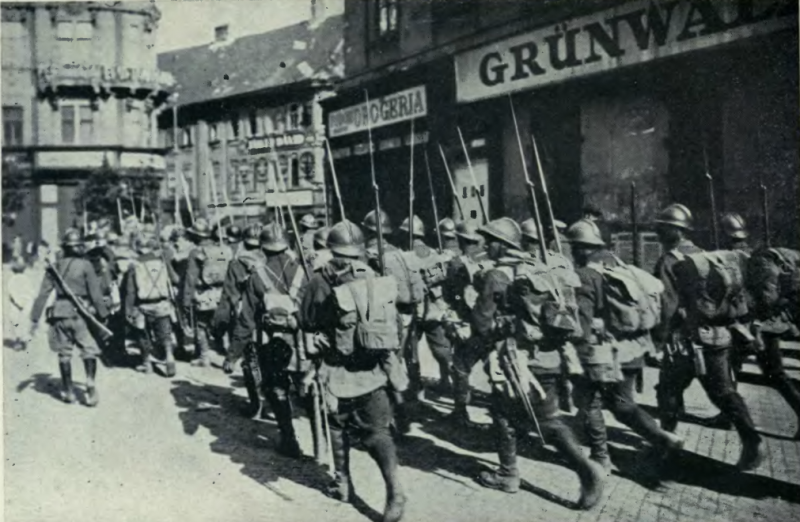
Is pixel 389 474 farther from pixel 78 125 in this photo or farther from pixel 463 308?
pixel 78 125

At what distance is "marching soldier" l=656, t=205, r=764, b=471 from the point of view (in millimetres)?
5160

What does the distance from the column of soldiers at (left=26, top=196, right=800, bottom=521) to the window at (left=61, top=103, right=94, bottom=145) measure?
62.8ft

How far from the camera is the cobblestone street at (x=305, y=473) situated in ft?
16.3

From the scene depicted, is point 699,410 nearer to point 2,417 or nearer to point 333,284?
point 333,284

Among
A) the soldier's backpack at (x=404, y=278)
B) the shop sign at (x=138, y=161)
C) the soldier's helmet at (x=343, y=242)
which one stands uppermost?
the shop sign at (x=138, y=161)

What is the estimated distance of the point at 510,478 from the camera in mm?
5199

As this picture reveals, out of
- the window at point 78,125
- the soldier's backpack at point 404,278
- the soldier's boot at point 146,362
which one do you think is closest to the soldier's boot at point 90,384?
the soldier's boot at point 146,362

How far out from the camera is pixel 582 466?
4.72 meters

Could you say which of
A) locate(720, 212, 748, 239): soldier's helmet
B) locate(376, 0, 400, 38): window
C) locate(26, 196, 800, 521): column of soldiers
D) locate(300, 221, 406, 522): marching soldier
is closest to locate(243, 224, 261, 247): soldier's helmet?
locate(26, 196, 800, 521): column of soldiers

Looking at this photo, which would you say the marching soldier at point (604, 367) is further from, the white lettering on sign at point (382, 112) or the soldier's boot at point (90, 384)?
the white lettering on sign at point (382, 112)

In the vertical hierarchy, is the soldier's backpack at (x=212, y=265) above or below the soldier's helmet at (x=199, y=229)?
below

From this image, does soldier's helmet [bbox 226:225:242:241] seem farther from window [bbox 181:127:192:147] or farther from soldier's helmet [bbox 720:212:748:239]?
window [bbox 181:127:192:147]

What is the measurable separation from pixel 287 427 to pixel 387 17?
11.8 m

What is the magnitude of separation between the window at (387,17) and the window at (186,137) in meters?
15.2
